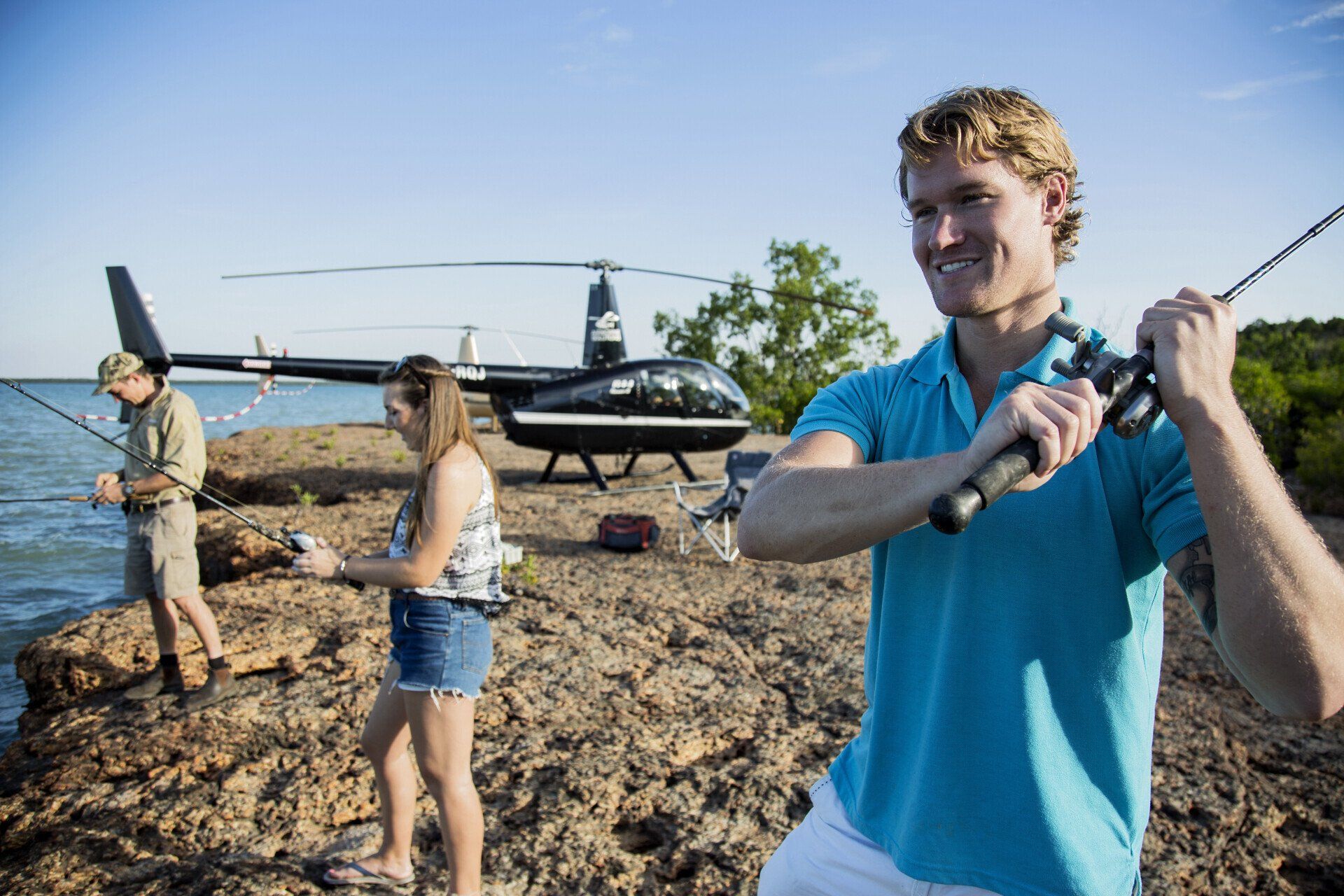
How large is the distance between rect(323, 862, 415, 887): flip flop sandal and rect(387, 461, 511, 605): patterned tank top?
1174 mm

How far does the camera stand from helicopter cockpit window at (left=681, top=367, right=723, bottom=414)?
13.2 metres

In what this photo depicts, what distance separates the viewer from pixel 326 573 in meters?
3.24

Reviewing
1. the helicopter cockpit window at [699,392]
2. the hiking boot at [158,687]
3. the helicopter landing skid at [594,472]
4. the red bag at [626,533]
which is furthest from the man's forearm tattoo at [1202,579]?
the helicopter cockpit window at [699,392]

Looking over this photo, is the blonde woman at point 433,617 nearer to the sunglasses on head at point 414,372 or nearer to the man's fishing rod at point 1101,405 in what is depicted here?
the sunglasses on head at point 414,372

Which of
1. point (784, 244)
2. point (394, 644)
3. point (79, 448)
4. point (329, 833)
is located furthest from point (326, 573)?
point (79, 448)

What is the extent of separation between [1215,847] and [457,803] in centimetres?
307

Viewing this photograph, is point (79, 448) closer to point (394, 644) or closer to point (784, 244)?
point (784, 244)

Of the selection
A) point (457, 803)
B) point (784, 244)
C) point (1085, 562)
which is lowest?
point (457, 803)

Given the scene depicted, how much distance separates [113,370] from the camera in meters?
5.19

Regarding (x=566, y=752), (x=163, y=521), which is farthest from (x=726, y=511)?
(x=163, y=521)

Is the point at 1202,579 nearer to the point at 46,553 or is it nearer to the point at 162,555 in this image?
the point at 162,555

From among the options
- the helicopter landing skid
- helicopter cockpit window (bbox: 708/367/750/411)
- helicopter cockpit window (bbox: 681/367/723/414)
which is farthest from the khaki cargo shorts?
helicopter cockpit window (bbox: 708/367/750/411)

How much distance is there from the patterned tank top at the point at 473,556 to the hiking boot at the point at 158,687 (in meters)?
3.07

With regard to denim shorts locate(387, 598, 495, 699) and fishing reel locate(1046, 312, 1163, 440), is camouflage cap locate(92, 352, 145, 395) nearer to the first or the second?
denim shorts locate(387, 598, 495, 699)
